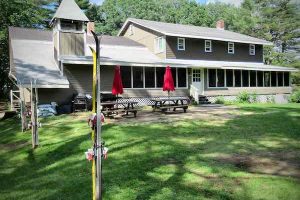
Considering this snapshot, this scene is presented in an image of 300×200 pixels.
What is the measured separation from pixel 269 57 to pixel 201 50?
2437 centimetres

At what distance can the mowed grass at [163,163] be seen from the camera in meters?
6.05

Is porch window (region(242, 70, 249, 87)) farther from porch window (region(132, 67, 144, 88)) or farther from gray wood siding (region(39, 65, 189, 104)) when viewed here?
gray wood siding (region(39, 65, 189, 104))

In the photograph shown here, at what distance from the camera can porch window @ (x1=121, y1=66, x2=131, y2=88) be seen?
71.4 ft

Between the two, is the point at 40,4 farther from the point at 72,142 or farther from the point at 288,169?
the point at 288,169

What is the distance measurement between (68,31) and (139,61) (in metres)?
4.87

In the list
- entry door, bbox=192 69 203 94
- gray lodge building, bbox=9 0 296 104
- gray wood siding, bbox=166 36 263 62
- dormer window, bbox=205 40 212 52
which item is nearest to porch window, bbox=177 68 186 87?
gray lodge building, bbox=9 0 296 104

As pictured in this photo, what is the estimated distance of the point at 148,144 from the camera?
31.5ft

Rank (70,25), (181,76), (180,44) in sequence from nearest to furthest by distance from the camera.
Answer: (70,25) < (181,76) < (180,44)

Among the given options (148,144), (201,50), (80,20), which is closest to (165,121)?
(148,144)

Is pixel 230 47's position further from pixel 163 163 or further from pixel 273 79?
pixel 163 163

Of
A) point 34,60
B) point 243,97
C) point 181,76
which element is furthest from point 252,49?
point 34,60

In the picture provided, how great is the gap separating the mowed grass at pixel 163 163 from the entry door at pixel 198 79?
1283cm

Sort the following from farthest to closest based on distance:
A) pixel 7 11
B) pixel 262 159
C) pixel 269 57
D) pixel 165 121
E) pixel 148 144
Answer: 1. pixel 269 57
2. pixel 7 11
3. pixel 165 121
4. pixel 148 144
5. pixel 262 159

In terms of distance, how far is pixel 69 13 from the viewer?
20.9 metres
